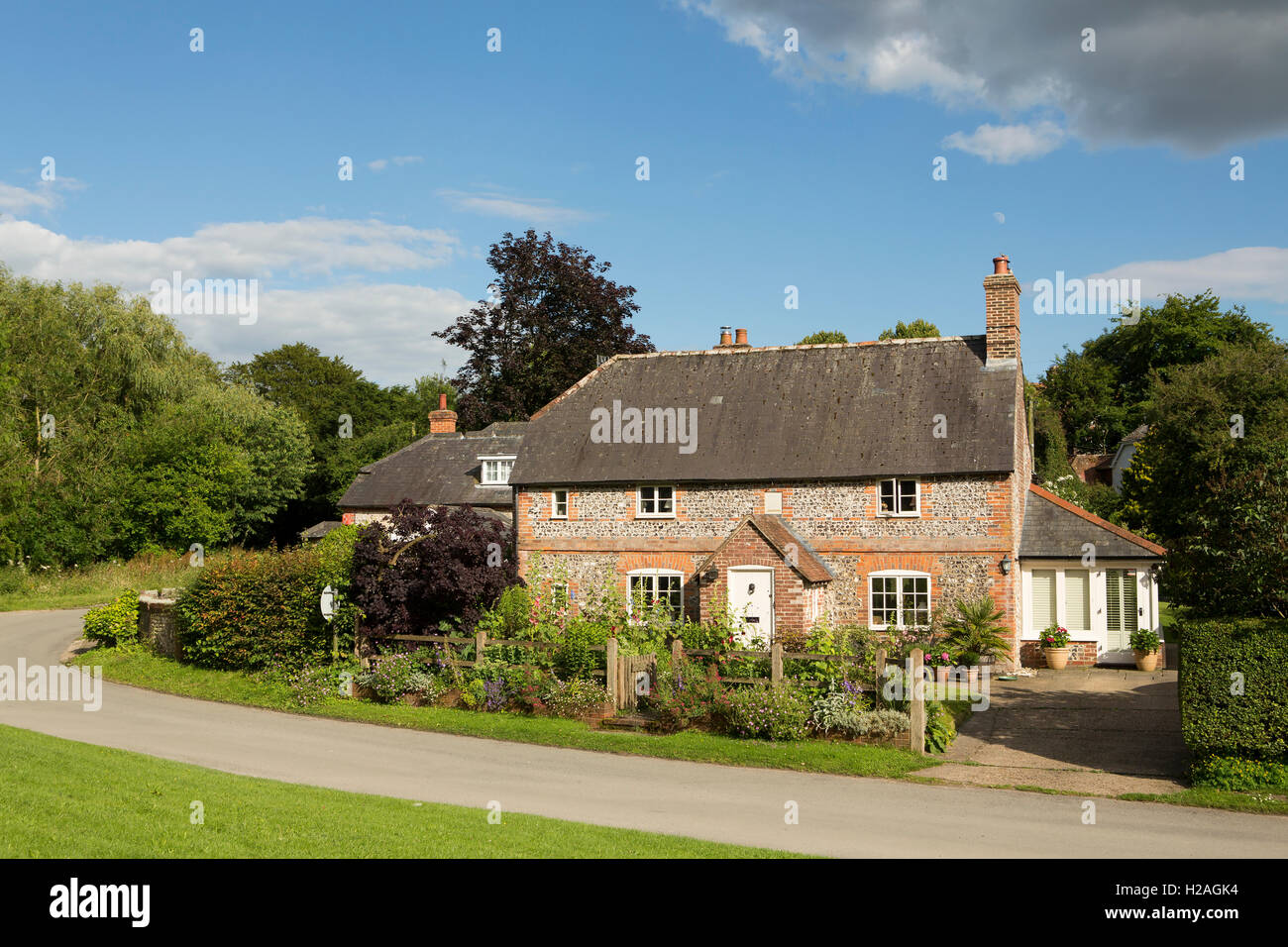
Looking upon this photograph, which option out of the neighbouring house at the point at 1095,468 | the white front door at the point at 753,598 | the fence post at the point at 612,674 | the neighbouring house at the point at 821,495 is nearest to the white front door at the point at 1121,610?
the neighbouring house at the point at 821,495

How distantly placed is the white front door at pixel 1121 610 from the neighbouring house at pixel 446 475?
21.8 m

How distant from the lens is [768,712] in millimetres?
15641

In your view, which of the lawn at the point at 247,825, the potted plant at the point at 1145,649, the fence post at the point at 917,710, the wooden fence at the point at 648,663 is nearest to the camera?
the lawn at the point at 247,825

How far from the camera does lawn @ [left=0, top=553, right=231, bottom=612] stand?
37.1 meters

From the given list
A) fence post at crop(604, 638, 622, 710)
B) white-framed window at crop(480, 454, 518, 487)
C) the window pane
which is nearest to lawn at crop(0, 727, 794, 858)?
fence post at crop(604, 638, 622, 710)

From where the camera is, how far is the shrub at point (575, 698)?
1759 centimetres

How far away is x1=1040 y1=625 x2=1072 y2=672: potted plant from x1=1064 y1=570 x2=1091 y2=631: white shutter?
39cm

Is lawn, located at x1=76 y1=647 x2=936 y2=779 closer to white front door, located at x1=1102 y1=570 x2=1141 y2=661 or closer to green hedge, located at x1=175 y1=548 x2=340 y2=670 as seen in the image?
green hedge, located at x1=175 y1=548 x2=340 y2=670

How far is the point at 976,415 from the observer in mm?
24422

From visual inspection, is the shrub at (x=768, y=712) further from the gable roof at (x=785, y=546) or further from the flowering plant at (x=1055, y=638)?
the flowering plant at (x=1055, y=638)

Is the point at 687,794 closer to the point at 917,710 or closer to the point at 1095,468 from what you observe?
the point at 917,710

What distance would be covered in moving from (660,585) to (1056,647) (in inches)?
387
